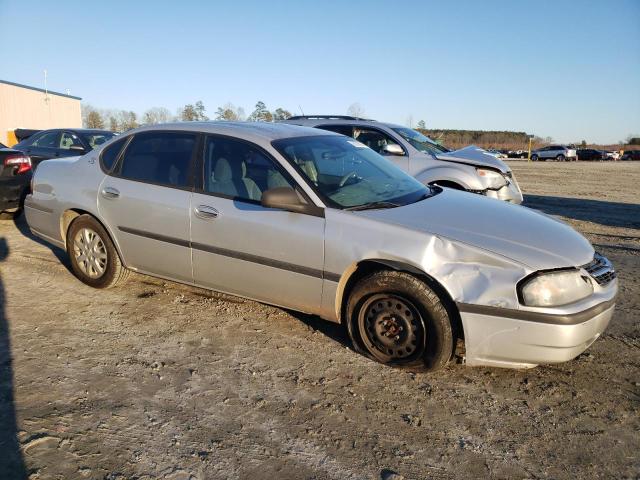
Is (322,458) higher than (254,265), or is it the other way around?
(254,265)

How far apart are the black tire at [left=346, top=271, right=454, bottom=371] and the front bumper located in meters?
0.17

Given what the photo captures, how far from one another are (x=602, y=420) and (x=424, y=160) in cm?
532

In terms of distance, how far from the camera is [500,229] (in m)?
3.39

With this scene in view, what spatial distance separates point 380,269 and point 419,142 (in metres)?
5.24

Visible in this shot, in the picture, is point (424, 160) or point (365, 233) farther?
point (424, 160)

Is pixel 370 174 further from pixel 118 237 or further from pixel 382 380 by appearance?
pixel 118 237

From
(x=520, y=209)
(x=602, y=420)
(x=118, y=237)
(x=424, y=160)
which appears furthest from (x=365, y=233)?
(x=424, y=160)

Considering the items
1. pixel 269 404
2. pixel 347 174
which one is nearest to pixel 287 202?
pixel 347 174

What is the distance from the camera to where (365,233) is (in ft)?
11.1

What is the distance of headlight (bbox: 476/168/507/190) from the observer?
23.9 feet

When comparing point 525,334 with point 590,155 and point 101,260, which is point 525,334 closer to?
point 101,260

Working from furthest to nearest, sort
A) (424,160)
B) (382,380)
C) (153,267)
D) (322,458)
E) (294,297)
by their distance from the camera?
1. (424,160)
2. (153,267)
3. (294,297)
4. (382,380)
5. (322,458)

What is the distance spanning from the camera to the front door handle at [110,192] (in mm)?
4512

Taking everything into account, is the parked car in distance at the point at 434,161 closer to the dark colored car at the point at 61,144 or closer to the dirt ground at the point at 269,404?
the dirt ground at the point at 269,404
